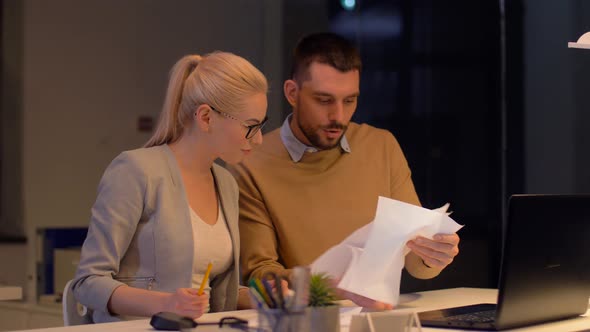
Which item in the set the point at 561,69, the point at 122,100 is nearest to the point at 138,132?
the point at 122,100

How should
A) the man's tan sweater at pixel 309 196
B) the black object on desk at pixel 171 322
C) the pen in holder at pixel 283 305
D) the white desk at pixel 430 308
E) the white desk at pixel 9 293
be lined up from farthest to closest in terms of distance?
the white desk at pixel 9 293 < the man's tan sweater at pixel 309 196 < the white desk at pixel 430 308 < the black object on desk at pixel 171 322 < the pen in holder at pixel 283 305

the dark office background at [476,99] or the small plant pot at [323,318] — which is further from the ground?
the dark office background at [476,99]

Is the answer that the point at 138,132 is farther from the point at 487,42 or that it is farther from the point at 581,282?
the point at 581,282

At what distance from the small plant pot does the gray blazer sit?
677 millimetres

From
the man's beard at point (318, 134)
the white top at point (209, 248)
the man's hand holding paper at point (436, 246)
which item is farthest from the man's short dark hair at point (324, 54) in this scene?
the man's hand holding paper at point (436, 246)

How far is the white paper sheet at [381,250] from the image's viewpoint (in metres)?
1.80

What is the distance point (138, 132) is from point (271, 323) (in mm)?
4012

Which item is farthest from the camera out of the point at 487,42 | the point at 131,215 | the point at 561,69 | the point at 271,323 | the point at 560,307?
the point at 487,42

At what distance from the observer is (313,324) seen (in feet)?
4.61

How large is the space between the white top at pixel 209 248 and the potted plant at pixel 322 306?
66 cm

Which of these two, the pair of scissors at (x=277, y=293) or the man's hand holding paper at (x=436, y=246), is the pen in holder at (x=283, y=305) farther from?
the man's hand holding paper at (x=436, y=246)

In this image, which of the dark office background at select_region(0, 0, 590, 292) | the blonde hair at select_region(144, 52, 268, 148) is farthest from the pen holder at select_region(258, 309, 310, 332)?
the dark office background at select_region(0, 0, 590, 292)

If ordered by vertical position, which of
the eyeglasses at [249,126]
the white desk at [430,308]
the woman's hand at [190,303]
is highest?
the eyeglasses at [249,126]

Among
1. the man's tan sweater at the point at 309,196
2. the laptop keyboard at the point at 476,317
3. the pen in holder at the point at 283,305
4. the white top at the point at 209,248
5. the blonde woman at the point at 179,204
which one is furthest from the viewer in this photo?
the man's tan sweater at the point at 309,196
